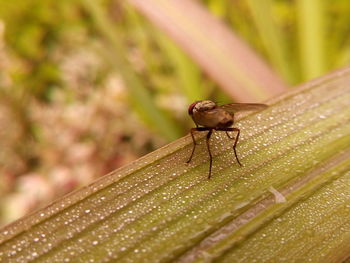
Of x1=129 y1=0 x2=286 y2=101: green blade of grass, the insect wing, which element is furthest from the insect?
x1=129 y1=0 x2=286 y2=101: green blade of grass

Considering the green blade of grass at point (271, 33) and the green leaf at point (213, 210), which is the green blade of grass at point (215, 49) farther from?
the green leaf at point (213, 210)

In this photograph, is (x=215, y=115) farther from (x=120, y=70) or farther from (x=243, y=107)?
(x=120, y=70)

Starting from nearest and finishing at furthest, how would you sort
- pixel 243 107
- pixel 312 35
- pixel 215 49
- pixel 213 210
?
pixel 213 210 → pixel 243 107 → pixel 215 49 → pixel 312 35

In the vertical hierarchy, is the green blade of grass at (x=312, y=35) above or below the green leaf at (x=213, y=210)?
above

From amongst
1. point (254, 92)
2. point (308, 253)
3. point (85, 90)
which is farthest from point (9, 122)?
point (308, 253)

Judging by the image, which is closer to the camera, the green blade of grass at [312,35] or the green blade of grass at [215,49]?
the green blade of grass at [215,49]

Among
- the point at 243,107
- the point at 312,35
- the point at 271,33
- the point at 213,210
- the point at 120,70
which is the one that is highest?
the point at 120,70

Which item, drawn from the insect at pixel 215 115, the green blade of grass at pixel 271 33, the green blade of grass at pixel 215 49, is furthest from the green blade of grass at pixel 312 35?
the insect at pixel 215 115

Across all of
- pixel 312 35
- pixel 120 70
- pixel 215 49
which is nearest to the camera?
pixel 215 49

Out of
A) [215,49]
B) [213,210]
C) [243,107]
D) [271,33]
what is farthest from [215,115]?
[271,33]

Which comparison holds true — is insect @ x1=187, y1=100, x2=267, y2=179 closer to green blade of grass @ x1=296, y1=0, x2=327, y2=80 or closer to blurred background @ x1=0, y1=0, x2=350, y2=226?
blurred background @ x1=0, y1=0, x2=350, y2=226
